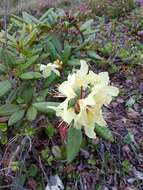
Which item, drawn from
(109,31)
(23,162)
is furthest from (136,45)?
(23,162)

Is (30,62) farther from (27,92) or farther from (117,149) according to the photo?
(117,149)

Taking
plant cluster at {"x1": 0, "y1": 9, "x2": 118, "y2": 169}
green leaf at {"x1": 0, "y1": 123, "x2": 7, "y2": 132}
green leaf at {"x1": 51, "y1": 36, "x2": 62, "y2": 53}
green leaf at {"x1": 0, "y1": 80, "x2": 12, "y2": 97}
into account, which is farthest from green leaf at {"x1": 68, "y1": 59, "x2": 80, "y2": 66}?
green leaf at {"x1": 0, "y1": 123, "x2": 7, "y2": 132}

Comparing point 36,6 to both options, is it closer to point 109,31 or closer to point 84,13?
point 84,13

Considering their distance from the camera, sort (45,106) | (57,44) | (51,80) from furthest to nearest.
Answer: (57,44), (51,80), (45,106)

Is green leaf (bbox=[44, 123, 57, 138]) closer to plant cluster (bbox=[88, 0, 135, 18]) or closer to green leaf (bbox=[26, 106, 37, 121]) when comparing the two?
green leaf (bbox=[26, 106, 37, 121])

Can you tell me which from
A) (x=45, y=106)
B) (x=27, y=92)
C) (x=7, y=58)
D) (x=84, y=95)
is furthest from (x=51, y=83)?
(x=84, y=95)

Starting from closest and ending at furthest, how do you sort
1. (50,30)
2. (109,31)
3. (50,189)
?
(50,189) → (50,30) → (109,31)
